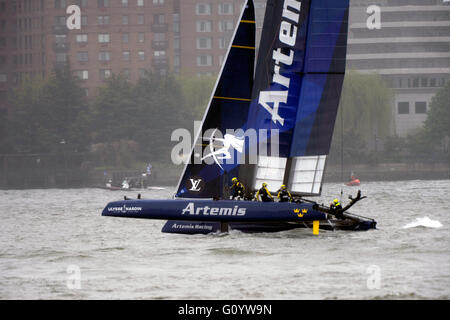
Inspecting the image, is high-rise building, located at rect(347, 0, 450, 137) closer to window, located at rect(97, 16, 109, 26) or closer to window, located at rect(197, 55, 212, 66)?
window, located at rect(197, 55, 212, 66)

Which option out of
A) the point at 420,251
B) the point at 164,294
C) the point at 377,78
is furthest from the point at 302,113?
the point at 377,78

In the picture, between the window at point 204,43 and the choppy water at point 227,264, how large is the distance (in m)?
118

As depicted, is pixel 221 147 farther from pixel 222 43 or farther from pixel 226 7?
pixel 226 7

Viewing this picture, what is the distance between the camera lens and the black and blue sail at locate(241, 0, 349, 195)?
29.8 m

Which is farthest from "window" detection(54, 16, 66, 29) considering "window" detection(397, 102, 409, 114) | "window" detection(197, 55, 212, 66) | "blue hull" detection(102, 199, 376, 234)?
"blue hull" detection(102, 199, 376, 234)

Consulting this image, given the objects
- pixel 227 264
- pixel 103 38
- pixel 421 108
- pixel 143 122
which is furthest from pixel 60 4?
pixel 227 264

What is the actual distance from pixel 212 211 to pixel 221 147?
10.7 ft

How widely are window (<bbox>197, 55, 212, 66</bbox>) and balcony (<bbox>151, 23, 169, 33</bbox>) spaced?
1044 centimetres

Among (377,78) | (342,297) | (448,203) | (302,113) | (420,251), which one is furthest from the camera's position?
(377,78)

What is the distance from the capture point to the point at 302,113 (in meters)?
30.0

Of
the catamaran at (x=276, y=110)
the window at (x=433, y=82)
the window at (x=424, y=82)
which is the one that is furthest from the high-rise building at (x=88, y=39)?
the catamaran at (x=276, y=110)

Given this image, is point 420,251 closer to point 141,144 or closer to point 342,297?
point 342,297

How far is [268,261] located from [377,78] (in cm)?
8233

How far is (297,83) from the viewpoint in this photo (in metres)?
29.9
